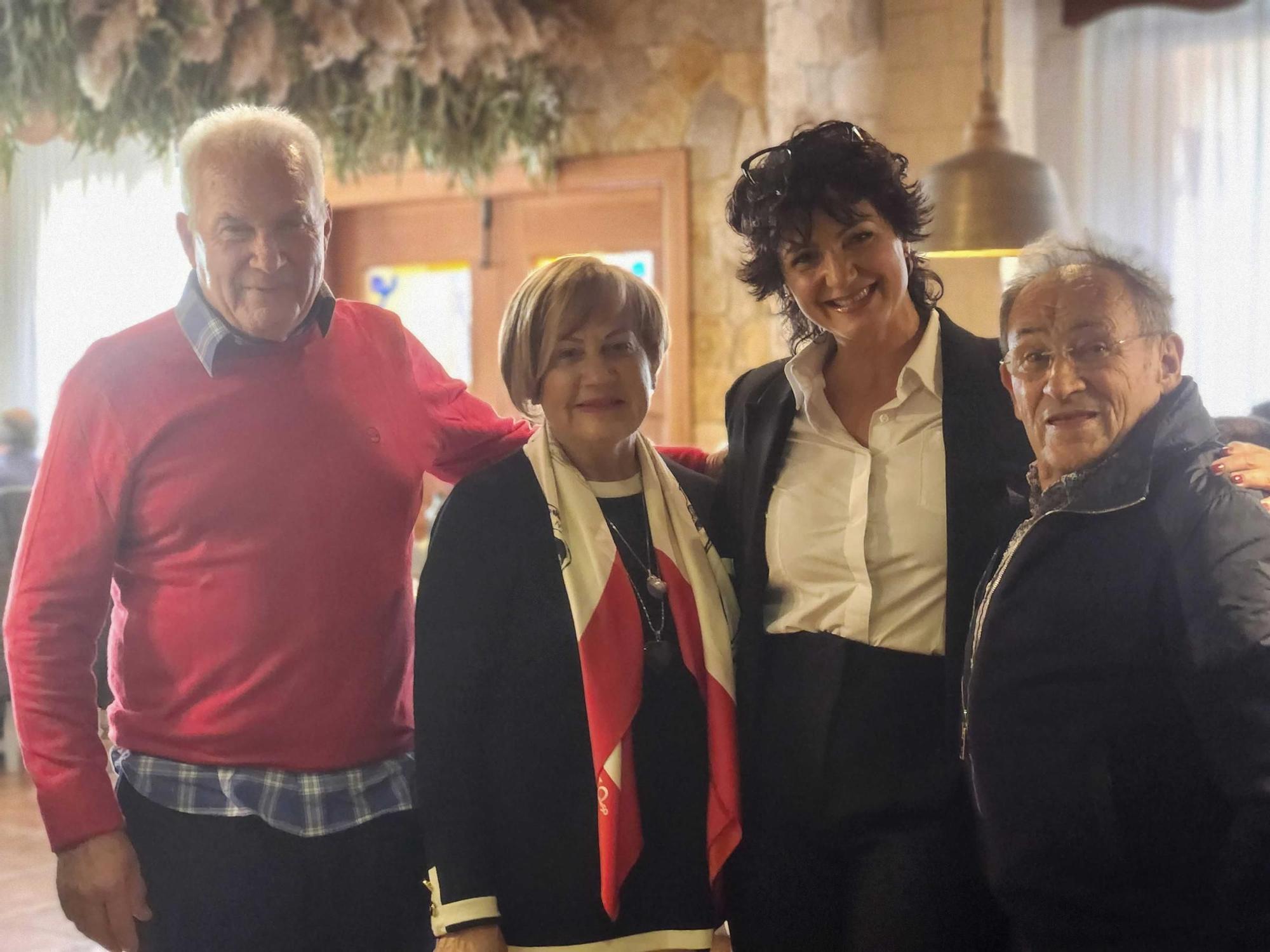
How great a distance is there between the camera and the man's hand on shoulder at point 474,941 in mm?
1572

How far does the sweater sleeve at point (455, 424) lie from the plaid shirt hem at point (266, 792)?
0.46 meters

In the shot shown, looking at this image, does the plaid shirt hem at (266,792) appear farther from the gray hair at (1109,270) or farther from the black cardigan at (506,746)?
the gray hair at (1109,270)

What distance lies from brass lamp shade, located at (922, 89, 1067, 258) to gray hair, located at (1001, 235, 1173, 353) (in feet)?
5.13

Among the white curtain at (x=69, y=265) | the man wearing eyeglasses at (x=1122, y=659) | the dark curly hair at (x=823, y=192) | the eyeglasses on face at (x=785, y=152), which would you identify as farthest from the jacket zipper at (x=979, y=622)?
the white curtain at (x=69, y=265)

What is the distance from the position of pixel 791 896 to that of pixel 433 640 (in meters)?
0.56

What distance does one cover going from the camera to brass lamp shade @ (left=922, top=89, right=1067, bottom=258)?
3.09m

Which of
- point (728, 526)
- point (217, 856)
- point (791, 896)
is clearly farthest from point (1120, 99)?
point (217, 856)

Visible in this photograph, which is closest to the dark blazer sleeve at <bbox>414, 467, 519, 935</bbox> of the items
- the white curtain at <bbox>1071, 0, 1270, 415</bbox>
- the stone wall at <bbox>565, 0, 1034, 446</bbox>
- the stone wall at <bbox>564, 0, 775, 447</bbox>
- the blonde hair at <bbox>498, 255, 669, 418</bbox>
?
the blonde hair at <bbox>498, 255, 669, 418</bbox>

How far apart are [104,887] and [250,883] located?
0.55ft

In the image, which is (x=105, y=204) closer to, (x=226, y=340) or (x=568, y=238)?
(x=568, y=238)

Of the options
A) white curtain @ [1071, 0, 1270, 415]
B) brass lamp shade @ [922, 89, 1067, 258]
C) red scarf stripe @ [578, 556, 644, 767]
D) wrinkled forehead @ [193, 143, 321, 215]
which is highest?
white curtain @ [1071, 0, 1270, 415]

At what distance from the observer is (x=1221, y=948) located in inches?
49.5

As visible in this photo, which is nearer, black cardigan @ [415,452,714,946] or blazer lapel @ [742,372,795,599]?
black cardigan @ [415,452,714,946]

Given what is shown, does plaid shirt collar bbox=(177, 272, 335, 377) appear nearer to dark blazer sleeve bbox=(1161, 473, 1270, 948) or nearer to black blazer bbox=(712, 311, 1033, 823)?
black blazer bbox=(712, 311, 1033, 823)
